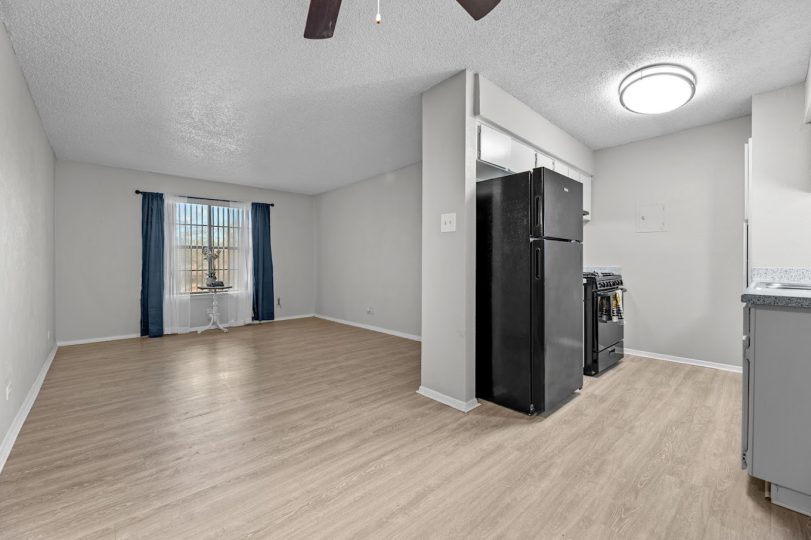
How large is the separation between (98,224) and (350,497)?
226 inches

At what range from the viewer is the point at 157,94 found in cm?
302

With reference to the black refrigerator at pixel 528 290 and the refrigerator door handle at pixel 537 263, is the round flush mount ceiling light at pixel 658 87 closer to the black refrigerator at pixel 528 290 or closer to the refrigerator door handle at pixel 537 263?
the black refrigerator at pixel 528 290

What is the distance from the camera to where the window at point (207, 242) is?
5.93m

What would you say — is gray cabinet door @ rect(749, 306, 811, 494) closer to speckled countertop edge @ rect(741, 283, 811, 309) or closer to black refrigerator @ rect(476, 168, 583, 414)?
speckled countertop edge @ rect(741, 283, 811, 309)

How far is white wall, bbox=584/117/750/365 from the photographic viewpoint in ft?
11.8

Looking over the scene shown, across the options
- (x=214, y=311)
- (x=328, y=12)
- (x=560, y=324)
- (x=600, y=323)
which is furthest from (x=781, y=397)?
(x=214, y=311)

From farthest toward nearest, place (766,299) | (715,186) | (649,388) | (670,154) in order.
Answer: (670,154) < (715,186) < (649,388) < (766,299)

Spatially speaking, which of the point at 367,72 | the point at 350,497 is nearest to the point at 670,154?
the point at 367,72

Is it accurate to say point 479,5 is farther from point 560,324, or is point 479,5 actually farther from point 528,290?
point 560,324

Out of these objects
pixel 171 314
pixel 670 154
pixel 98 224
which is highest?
pixel 670 154

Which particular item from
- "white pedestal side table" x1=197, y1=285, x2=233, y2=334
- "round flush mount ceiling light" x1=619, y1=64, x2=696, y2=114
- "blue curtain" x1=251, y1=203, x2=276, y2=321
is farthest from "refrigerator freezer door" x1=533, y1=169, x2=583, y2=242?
"blue curtain" x1=251, y1=203, x2=276, y2=321

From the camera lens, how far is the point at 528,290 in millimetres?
2580

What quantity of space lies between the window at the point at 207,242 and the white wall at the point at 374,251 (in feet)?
5.54

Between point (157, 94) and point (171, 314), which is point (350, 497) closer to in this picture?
point (157, 94)
